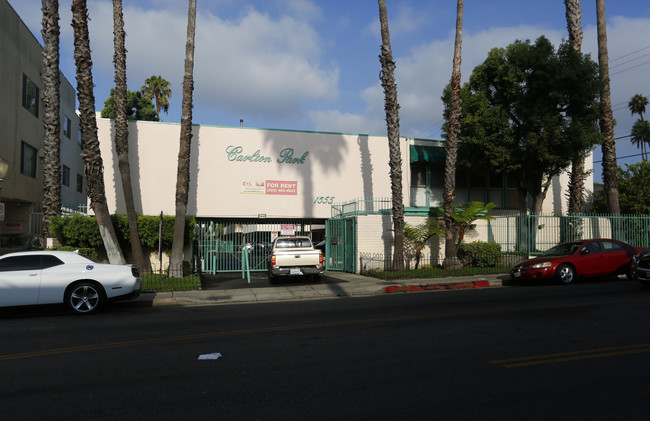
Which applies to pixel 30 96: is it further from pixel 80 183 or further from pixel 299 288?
pixel 299 288

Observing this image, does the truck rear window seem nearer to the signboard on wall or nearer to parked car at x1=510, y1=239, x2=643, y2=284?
A: parked car at x1=510, y1=239, x2=643, y2=284

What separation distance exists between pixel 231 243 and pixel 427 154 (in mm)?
11375

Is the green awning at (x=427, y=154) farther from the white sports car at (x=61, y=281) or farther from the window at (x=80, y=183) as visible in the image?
the window at (x=80, y=183)

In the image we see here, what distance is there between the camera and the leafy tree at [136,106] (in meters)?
40.1

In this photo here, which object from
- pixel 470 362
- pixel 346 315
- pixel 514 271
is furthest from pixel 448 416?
pixel 514 271

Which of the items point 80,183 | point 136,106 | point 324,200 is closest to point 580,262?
point 324,200

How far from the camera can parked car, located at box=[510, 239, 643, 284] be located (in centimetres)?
1473

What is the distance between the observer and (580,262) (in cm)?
1487

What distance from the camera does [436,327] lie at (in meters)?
8.27

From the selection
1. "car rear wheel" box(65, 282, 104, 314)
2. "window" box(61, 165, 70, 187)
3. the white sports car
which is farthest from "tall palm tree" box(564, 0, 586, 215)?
"window" box(61, 165, 70, 187)

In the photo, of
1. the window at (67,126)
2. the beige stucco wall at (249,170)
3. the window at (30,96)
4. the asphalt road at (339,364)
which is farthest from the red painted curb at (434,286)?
the window at (67,126)

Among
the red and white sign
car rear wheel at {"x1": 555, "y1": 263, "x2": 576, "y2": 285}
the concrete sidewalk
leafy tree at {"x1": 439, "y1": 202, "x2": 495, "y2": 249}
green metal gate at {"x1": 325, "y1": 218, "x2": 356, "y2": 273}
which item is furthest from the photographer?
the red and white sign

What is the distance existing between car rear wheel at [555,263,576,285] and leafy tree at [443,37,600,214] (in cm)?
795

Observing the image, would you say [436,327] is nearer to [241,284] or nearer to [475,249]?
[241,284]
